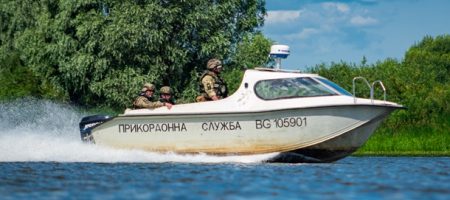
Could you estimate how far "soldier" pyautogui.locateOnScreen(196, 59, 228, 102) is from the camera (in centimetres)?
2330

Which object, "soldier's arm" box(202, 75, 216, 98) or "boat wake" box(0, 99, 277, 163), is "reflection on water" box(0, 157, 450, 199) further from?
"soldier's arm" box(202, 75, 216, 98)

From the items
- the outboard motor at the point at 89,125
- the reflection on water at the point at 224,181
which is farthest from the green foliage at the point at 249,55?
the reflection on water at the point at 224,181

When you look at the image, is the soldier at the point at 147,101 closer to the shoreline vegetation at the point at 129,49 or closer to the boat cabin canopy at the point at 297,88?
the boat cabin canopy at the point at 297,88

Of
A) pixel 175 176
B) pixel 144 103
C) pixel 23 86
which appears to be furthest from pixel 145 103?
pixel 23 86

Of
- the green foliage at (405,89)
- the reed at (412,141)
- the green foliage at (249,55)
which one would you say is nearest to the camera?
the reed at (412,141)

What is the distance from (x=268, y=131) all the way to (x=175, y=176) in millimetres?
4480

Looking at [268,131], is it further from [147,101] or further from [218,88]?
[147,101]

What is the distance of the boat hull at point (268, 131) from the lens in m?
21.9

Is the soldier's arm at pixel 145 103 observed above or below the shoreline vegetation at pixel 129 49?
below

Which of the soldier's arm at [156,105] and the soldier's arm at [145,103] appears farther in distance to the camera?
the soldier's arm at [145,103]

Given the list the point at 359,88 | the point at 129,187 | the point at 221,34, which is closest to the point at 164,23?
the point at 221,34

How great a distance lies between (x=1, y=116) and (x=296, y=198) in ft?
96.5

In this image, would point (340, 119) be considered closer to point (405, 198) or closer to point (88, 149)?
point (88, 149)

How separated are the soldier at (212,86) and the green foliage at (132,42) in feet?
72.1
